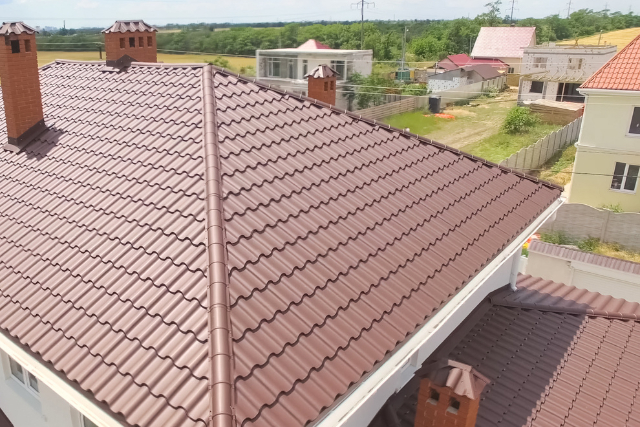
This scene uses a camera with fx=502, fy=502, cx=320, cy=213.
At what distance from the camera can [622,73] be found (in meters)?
22.3

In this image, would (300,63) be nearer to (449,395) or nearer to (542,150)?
(542,150)

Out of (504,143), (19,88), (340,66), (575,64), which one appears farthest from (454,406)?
(575,64)

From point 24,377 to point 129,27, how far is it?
7.44 m

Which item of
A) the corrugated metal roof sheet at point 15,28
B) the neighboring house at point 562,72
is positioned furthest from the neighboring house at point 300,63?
the corrugated metal roof sheet at point 15,28

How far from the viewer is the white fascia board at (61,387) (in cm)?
417

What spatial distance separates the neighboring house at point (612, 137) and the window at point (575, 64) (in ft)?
78.0

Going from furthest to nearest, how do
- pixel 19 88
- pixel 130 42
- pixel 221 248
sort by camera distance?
pixel 130 42
pixel 19 88
pixel 221 248

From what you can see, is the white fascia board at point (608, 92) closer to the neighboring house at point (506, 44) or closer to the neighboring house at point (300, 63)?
the neighboring house at point (300, 63)

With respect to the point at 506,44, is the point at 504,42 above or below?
above

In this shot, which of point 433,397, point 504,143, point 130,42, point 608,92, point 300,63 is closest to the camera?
point 433,397

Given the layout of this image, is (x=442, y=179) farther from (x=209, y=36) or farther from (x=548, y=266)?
(x=209, y=36)

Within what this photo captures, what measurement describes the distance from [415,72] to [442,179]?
54.9 metres

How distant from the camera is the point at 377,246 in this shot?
621cm

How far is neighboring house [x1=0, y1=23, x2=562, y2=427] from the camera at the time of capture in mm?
4320
